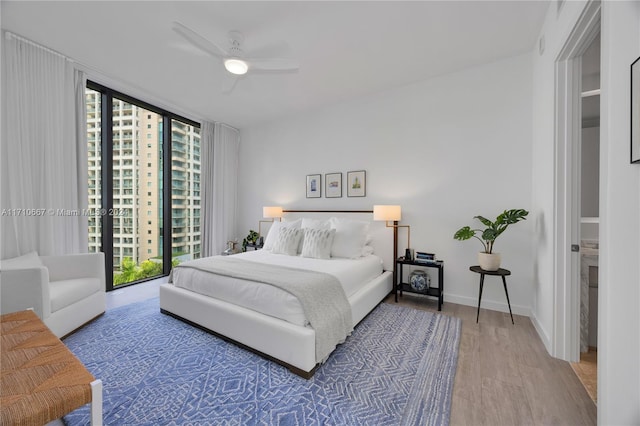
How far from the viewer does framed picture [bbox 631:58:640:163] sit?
1.04m

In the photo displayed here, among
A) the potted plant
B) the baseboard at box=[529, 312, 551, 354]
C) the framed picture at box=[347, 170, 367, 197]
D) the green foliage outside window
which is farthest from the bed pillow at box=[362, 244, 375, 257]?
the green foliage outside window

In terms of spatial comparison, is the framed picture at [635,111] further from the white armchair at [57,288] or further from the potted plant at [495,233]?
the white armchair at [57,288]

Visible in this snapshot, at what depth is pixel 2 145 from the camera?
8.05 ft

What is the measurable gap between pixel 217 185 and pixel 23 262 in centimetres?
284

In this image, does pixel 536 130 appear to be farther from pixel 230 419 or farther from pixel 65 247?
pixel 65 247

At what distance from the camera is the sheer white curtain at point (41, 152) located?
2.49m

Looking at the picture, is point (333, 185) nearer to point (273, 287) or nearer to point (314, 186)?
point (314, 186)

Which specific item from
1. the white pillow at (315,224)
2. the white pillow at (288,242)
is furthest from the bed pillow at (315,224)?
the white pillow at (288,242)

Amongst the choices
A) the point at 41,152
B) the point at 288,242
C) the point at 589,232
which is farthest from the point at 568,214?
the point at 41,152

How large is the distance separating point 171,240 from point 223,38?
323 cm

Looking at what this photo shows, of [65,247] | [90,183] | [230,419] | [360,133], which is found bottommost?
[230,419]

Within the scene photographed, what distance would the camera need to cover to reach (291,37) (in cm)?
252

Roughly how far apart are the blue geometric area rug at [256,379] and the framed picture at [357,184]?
190cm

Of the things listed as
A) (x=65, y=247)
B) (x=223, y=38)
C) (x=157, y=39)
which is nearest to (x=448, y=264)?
(x=223, y=38)
